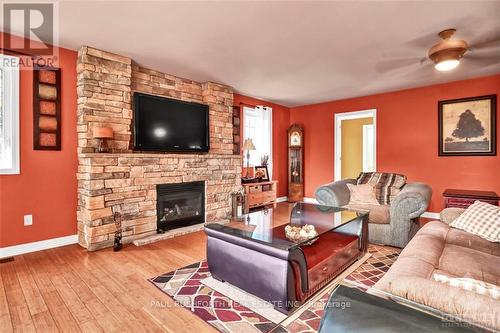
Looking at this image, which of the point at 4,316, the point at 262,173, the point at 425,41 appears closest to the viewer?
the point at 4,316

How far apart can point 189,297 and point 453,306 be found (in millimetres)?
1738

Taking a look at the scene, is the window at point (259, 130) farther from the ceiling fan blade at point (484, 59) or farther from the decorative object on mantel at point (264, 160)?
the ceiling fan blade at point (484, 59)

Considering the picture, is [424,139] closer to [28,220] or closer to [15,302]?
[15,302]

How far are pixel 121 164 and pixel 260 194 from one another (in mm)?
2805

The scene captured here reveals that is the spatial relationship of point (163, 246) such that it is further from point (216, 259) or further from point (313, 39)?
point (313, 39)

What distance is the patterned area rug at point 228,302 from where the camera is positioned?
1672 mm

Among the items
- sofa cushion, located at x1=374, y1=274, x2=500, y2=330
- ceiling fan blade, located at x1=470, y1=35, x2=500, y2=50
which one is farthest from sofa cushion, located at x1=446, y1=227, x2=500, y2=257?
ceiling fan blade, located at x1=470, y1=35, x2=500, y2=50

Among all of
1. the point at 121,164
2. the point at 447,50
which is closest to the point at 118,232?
the point at 121,164

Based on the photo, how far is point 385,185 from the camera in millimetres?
3611

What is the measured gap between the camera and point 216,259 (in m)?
2.13

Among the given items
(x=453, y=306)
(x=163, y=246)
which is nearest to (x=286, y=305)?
(x=453, y=306)

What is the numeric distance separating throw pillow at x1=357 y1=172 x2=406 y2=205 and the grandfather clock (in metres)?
2.36

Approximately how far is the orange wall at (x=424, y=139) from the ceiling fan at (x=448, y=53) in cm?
90

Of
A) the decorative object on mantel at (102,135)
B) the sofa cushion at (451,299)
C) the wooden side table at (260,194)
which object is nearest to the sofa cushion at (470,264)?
the sofa cushion at (451,299)
